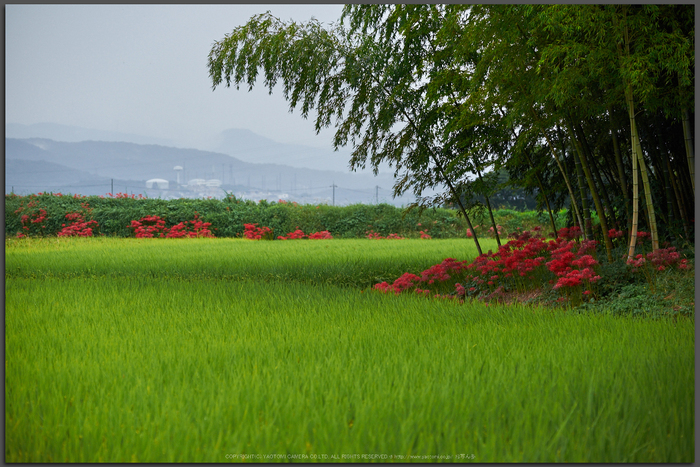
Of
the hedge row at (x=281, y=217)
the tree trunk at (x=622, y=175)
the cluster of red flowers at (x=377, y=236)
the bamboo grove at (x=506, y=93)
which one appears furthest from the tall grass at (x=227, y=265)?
the cluster of red flowers at (x=377, y=236)

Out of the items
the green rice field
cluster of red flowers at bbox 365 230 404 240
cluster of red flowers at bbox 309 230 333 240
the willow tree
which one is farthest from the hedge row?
the green rice field

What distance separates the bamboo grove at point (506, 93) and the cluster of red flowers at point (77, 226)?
6.51 metres

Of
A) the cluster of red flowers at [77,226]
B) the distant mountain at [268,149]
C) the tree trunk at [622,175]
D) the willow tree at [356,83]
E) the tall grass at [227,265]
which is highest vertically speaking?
the willow tree at [356,83]

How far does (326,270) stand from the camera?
5773mm

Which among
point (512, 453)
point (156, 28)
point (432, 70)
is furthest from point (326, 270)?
point (512, 453)

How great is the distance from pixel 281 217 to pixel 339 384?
11.2 meters

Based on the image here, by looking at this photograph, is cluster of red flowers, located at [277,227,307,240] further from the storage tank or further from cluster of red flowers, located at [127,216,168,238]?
the storage tank

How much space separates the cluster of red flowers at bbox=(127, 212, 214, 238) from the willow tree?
7097mm

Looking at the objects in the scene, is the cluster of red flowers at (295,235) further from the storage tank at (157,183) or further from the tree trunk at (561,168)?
the storage tank at (157,183)

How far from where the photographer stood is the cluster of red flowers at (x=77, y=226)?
9508 mm

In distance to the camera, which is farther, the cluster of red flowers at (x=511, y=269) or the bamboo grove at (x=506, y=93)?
the cluster of red flowers at (x=511, y=269)

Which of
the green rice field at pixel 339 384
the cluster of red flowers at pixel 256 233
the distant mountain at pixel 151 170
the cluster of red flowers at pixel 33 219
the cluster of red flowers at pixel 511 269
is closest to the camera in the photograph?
the green rice field at pixel 339 384

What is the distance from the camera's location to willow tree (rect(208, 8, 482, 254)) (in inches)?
192

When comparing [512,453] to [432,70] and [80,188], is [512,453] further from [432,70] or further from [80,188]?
[80,188]
